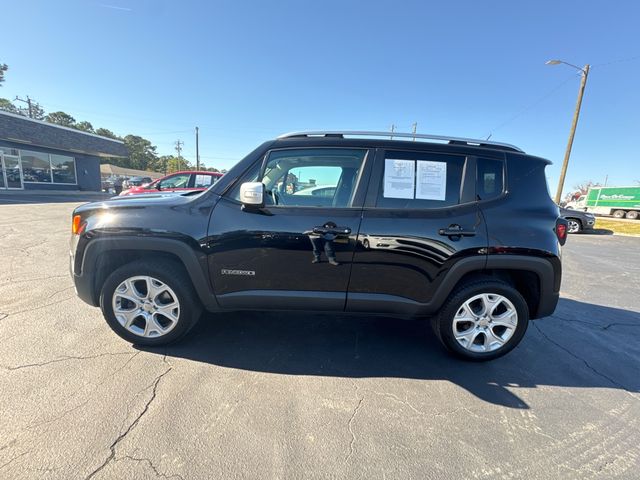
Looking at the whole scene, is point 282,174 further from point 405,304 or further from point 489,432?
point 489,432

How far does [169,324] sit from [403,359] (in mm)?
2161

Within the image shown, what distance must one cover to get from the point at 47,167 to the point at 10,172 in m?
2.37

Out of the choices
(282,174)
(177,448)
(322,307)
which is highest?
(282,174)

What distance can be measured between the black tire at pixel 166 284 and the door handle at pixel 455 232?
222cm

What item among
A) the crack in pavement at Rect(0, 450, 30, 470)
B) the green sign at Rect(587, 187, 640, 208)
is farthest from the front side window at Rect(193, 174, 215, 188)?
the green sign at Rect(587, 187, 640, 208)

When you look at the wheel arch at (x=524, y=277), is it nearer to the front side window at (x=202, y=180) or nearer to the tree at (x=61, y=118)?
the front side window at (x=202, y=180)

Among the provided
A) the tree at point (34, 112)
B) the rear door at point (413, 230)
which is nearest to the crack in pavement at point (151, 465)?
the rear door at point (413, 230)

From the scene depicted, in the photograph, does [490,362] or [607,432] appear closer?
[607,432]

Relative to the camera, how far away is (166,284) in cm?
260

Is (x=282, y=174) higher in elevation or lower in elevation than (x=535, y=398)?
higher

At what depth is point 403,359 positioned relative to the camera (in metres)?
2.73

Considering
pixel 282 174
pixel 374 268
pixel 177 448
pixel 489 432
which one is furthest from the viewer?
pixel 282 174

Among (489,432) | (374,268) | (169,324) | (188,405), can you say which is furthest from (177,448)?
(489,432)

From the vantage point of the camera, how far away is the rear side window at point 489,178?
259 cm
